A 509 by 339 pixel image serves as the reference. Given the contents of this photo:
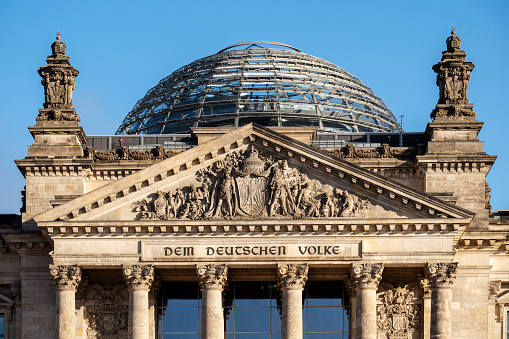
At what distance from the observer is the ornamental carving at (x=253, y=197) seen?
73.5 m

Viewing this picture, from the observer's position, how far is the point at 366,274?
7281 centimetres

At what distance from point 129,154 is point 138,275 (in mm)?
10804

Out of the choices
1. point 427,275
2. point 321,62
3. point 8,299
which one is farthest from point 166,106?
point 427,275

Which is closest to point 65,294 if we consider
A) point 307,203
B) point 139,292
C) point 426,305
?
point 139,292

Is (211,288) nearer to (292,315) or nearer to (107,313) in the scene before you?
(292,315)

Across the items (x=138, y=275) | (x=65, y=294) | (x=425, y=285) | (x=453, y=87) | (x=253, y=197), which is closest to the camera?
(x=138, y=275)

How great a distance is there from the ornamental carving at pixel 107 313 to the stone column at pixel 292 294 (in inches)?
339

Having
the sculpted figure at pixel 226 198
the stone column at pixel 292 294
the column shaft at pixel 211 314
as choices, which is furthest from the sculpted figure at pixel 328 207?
the column shaft at pixel 211 314

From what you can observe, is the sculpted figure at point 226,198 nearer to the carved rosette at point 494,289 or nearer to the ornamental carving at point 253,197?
the ornamental carving at point 253,197

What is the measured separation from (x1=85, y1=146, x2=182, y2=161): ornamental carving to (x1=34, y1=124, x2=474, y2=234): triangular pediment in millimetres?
7582

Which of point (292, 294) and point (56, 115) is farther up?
point (56, 115)

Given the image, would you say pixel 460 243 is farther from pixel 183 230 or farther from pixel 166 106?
pixel 166 106

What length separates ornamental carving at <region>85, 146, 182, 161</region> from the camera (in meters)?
81.8

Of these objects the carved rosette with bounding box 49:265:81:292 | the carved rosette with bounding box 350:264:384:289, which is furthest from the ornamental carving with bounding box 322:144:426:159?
the carved rosette with bounding box 49:265:81:292
